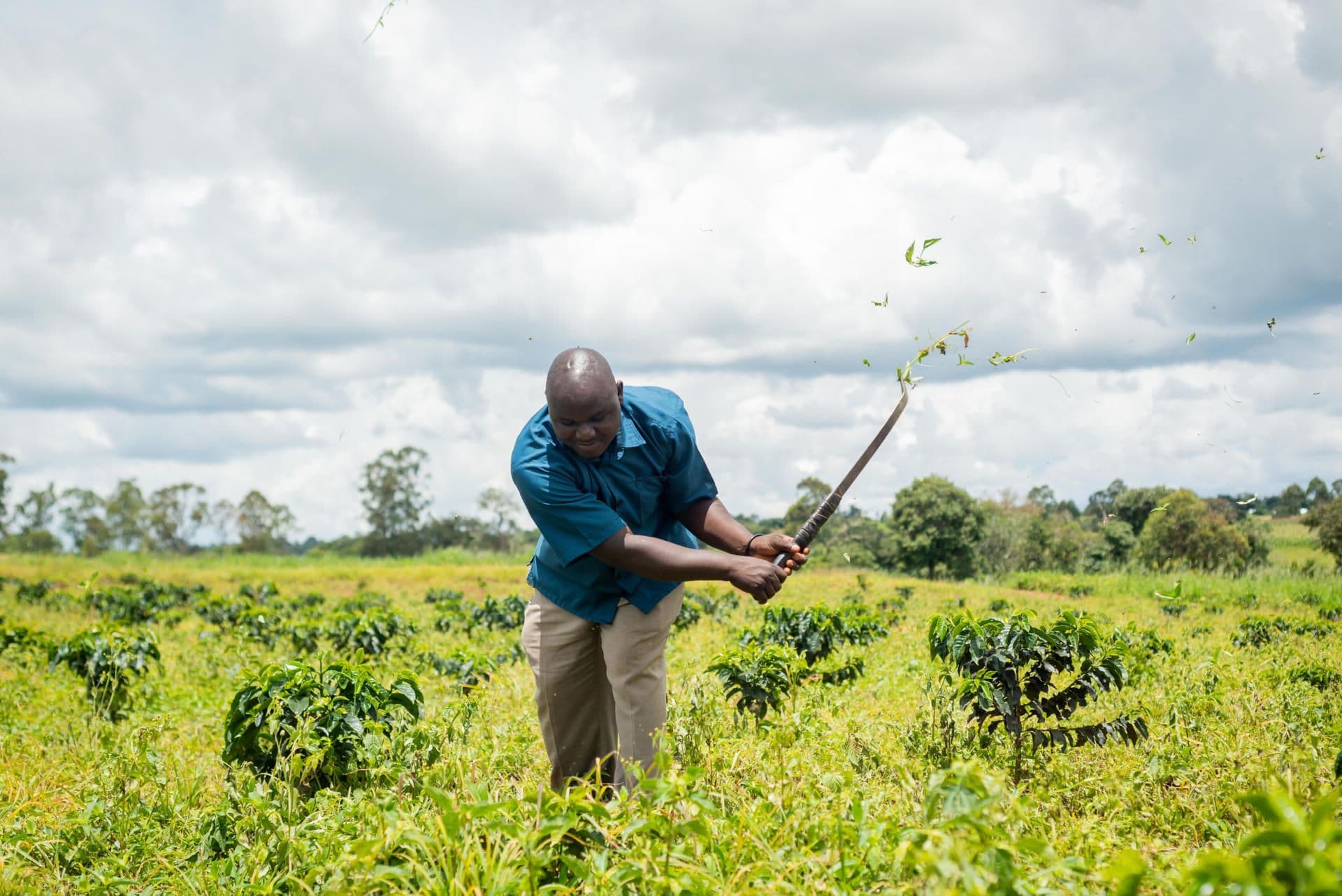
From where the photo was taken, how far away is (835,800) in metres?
3.32

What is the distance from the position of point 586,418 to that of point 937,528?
38398 mm

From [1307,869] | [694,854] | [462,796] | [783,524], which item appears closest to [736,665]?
[462,796]

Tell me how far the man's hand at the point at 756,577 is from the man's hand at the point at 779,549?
20 cm

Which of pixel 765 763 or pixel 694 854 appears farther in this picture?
pixel 765 763

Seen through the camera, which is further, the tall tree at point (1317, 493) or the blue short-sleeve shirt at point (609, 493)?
the tall tree at point (1317, 493)

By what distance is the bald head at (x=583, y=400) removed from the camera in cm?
357

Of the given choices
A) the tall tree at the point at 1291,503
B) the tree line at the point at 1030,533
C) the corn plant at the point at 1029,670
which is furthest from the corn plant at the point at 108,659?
the tree line at the point at 1030,533

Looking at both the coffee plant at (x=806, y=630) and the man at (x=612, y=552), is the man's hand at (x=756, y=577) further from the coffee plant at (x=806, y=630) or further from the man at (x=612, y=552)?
the coffee plant at (x=806, y=630)

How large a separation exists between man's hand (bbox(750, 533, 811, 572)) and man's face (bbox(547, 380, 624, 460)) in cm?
81

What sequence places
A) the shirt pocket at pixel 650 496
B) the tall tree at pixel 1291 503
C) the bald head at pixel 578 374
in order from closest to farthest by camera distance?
the bald head at pixel 578 374 < the shirt pocket at pixel 650 496 < the tall tree at pixel 1291 503

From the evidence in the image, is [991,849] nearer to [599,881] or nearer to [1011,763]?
[599,881]

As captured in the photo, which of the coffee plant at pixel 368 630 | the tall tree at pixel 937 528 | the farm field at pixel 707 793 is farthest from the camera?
the tall tree at pixel 937 528

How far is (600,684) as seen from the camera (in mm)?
4336

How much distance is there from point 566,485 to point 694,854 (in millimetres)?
1562
